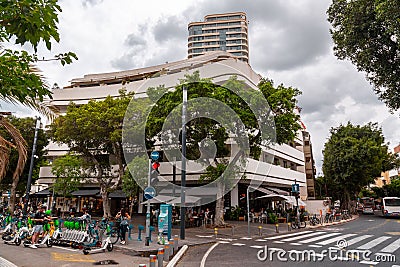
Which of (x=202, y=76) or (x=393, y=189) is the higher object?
(x=202, y=76)

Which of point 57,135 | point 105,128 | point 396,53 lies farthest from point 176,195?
point 396,53

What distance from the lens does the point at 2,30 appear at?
384cm

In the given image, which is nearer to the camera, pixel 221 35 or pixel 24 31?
pixel 24 31

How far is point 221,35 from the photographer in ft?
292

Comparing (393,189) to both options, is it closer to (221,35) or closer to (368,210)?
(368,210)

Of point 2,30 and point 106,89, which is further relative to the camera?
point 106,89

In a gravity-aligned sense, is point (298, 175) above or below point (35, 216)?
above

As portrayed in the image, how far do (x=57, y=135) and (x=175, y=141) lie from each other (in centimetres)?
1077

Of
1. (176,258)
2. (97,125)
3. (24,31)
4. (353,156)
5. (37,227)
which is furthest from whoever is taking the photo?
(353,156)

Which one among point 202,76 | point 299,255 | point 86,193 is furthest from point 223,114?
point 86,193

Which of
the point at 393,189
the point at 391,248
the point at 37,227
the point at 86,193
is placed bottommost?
the point at 391,248

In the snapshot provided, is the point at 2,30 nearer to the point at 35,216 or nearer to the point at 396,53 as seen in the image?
the point at 35,216
